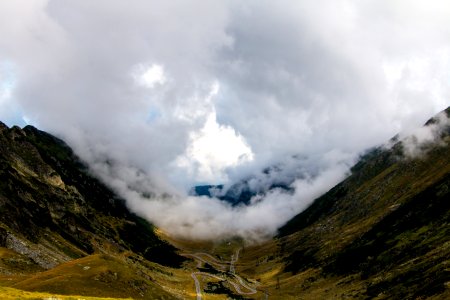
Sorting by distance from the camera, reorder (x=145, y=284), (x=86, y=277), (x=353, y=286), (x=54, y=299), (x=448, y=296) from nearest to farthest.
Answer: (x=54, y=299) → (x=448, y=296) → (x=86, y=277) → (x=145, y=284) → (x=353, y=286)

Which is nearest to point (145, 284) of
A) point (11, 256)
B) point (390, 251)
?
point (11, 256)

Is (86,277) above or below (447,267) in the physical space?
above

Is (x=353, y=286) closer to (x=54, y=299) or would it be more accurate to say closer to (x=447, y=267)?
(x=447, y=267)

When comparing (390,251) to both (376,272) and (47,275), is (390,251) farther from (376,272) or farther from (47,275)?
(47,275)

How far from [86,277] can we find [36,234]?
3452 inches

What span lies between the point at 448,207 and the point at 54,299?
184699 millimetres

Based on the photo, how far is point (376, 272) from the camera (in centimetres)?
17638

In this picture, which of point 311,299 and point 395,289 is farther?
point 311,299

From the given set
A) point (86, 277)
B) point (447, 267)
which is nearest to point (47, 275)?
point (86, 277)

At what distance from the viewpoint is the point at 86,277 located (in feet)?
412

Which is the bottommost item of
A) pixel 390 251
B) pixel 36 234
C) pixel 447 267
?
pixel 447 267

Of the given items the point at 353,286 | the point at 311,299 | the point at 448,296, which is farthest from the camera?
the point at 311,299

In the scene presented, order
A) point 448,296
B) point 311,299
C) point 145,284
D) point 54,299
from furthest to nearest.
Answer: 1. point 311,299
2. point 145,284
3. point 448,296
4. point 54,299

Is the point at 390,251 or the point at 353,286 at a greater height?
the point at 390,251
